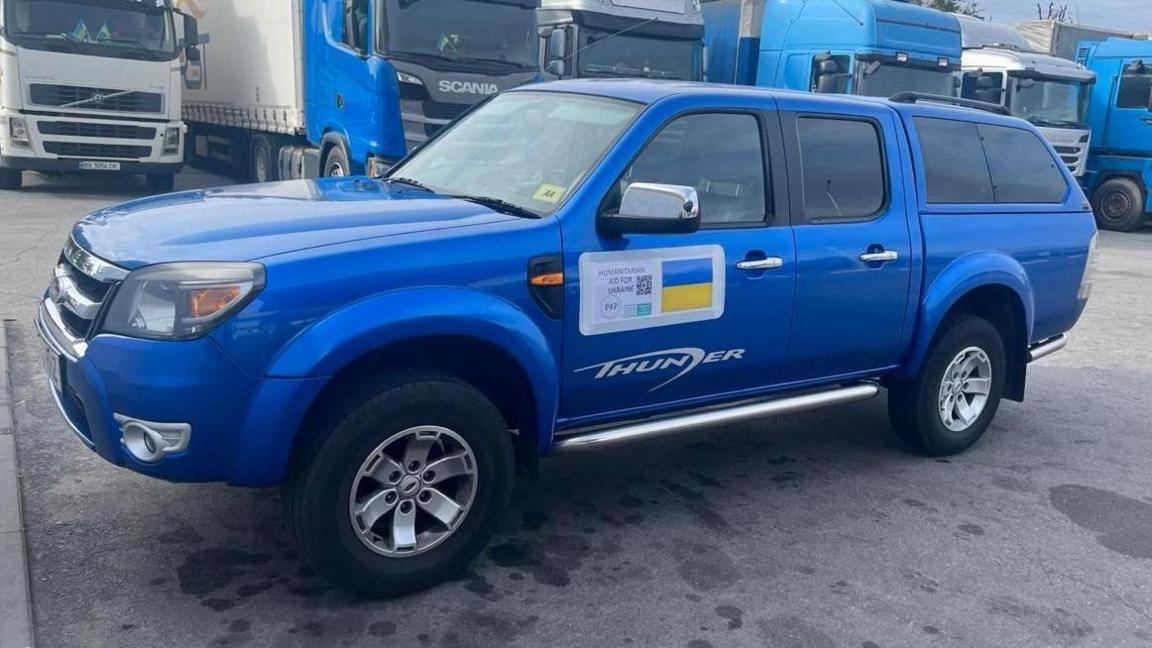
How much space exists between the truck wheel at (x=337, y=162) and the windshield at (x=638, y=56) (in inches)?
118

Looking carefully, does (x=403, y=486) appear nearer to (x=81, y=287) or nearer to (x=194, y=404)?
(x=194, y=404)

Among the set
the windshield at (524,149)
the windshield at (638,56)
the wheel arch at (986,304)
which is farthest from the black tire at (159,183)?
the wheel arch at (986,304)

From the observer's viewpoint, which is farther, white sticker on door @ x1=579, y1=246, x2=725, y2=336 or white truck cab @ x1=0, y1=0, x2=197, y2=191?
white truck cab @ x1=0, y1=0, x2=197, y2=191

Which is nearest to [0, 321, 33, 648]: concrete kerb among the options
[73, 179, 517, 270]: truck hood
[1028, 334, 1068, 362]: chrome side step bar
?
[73, 179, 517, 270]: truck hood

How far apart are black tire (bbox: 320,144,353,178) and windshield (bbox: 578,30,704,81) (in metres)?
3.00

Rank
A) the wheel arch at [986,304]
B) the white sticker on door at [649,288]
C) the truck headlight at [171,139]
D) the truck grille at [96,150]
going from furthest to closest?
the truck headlight at [171,139]
the truck grille at [96,150]
the wheel arch at [986,304]
the white sticker on door at [649,288]

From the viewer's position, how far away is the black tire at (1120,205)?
1789cm

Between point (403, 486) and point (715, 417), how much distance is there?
1.45 m

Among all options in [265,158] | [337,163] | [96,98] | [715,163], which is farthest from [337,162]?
[715,163]

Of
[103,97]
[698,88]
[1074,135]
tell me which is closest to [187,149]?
[103,97]

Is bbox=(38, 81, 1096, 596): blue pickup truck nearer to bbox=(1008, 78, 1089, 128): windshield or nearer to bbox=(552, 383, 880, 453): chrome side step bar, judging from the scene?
bbox=(552, 383, 880, 453): chrome side step bar

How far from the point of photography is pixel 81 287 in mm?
3596

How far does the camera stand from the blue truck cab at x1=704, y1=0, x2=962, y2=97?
1359 cm

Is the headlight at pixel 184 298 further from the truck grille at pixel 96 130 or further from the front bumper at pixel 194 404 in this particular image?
the truck grille at pixel 96 130
